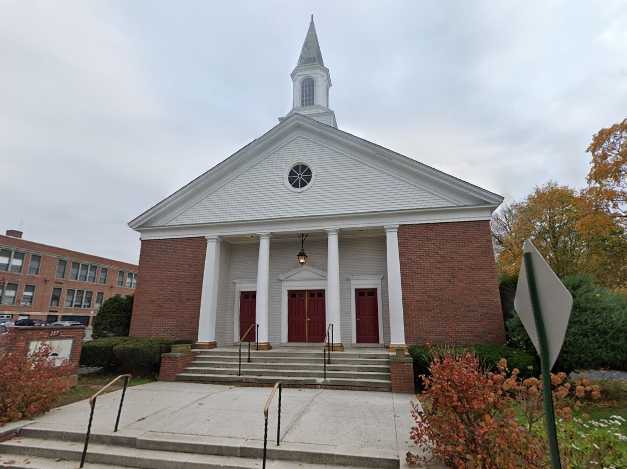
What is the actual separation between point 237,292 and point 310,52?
1599 centimetres

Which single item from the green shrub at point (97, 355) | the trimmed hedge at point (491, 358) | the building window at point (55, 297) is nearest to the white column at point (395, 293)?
the trimmed hedge at point (491, 358)

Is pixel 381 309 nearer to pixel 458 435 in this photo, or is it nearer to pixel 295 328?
pixel 295 328

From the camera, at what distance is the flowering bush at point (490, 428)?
360cm

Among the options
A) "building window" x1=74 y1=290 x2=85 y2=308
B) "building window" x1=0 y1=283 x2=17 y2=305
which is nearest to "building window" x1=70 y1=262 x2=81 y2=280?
"building window" x1=74 y1=290 x2=85 y2=308

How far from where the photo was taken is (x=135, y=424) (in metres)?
5.93

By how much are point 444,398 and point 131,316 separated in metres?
13.6

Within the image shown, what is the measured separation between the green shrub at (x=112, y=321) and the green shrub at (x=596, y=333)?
1518cm

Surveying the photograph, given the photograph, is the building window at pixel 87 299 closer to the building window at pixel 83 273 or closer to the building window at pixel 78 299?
the building window at pixel 78 299

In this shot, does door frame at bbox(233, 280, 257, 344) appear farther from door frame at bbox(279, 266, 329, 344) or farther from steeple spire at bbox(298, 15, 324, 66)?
steeple spire at bbox(298, 15, 324, 66)

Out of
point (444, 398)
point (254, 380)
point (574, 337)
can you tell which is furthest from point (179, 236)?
point (574, 337)

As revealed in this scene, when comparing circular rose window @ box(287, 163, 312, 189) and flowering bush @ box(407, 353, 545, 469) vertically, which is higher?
circular rose window @ box(287, 163, 312, 189)

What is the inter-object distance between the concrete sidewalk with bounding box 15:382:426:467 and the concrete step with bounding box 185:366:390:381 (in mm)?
715

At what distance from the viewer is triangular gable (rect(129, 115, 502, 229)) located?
1225 cm

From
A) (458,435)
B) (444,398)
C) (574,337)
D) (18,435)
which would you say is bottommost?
(18,435)
